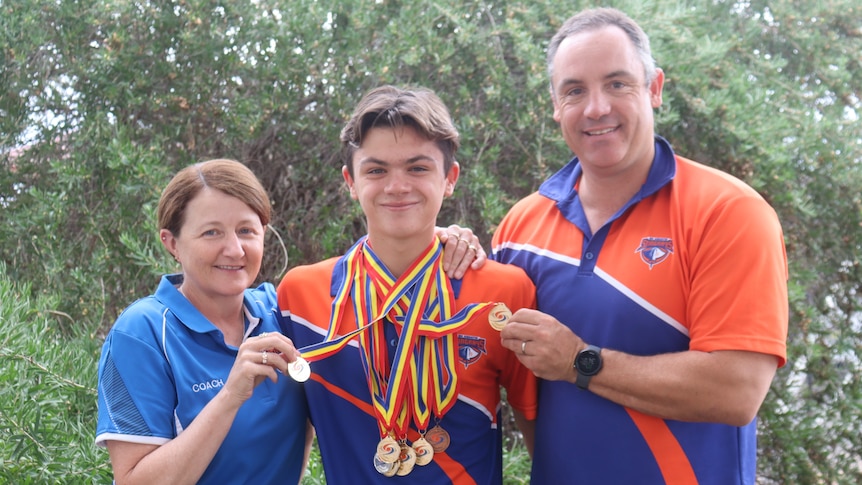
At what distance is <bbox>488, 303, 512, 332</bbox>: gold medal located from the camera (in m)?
2.84

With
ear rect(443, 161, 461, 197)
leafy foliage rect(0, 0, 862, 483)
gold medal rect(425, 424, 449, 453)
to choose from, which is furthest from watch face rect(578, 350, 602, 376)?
leafy foliage rect(0, 0, 862, 483)

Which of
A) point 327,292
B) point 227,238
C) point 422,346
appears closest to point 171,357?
point 227,238

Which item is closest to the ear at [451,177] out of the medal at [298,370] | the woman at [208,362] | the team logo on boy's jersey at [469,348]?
the woman at [208,362]

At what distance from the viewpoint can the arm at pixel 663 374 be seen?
266 cm

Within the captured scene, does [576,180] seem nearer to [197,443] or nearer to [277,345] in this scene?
[277,345]

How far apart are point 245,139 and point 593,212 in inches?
95.7

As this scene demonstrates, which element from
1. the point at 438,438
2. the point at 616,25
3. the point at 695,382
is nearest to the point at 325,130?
the point at 616,25

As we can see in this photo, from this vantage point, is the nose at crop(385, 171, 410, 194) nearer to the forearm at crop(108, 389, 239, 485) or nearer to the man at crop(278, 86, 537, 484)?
the man at crop(278, 86, 537, 484)

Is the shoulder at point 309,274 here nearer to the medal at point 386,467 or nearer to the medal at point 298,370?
the medal at point 298,370

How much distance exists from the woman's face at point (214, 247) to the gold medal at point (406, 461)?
0.79 meters

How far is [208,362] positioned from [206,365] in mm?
16

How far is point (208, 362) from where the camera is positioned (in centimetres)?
273

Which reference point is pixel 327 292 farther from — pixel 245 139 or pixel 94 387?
pixel 245 139

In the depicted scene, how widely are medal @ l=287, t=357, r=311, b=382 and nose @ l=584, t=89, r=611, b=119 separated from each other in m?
1.36
